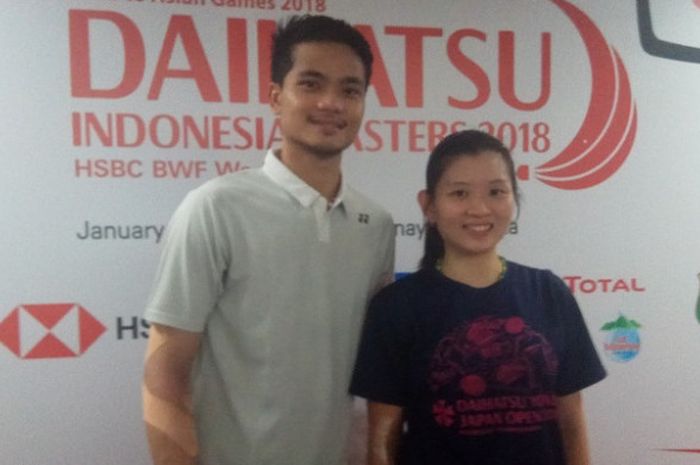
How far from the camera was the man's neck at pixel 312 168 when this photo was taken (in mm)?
1229

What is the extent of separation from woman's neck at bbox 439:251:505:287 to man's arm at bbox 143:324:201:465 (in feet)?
1.73

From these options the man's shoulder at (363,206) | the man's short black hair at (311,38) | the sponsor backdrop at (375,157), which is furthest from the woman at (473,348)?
the sponsor backdrop at (375,157)

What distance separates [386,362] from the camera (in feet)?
3.84

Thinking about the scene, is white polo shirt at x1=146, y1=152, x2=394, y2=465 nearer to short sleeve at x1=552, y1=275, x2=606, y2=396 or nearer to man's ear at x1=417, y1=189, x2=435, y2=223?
man's ear at x1=417, y1=189, x2=435, y2=223

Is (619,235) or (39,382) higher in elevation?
(619,235)

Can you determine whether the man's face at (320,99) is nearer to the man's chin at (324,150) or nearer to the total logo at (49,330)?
the man's chin at (324,150)

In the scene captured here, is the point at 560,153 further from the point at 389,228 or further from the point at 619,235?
the point at 389,228

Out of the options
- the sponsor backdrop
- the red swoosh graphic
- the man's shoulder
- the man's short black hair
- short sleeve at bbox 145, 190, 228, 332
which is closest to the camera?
short sleeve at bbox 145, 190, 228, 332

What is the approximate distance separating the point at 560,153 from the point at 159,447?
1.31m

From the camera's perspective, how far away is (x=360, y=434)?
166cm

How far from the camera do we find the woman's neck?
119 centimetres

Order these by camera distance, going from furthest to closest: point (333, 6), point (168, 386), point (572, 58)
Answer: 1. point (572, 58)
2. point (333, 6)
3. point (168, 386)

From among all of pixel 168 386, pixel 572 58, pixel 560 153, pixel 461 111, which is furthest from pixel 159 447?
pixel 572 58

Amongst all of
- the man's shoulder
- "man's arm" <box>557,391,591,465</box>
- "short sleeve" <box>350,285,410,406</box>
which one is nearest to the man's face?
the man's shoulder
